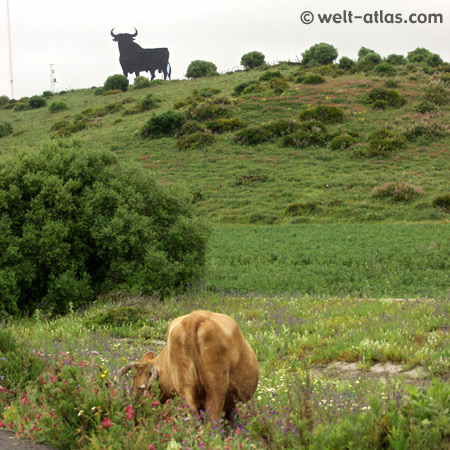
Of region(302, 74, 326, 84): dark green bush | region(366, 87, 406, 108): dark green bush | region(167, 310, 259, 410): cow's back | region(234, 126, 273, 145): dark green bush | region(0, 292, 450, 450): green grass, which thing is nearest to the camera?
region(0, 292, 450, 450): green grass

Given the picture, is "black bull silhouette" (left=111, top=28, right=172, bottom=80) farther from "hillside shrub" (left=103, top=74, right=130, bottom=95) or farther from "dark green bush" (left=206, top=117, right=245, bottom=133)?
"dark green bush" (left=206, top=117, right=245, bottom=133)

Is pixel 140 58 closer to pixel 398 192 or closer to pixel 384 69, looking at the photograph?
pixel 384 69

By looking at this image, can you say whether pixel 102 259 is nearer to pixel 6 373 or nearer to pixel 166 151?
pixel 6 373

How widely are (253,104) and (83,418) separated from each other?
1901 inches

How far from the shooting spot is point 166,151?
44.2 metres

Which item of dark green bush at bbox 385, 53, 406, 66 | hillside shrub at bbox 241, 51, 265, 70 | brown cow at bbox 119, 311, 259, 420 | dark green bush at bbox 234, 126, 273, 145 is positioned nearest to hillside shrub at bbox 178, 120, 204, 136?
dark green bush at bbox 234, 126, 273, 145

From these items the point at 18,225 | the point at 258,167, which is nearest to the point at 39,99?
the point at 258,167

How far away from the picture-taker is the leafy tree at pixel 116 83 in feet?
253

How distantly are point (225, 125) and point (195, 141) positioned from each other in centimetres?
348

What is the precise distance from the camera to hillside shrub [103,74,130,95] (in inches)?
3031

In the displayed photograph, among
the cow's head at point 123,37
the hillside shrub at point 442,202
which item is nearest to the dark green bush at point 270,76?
the cow's head at point 123,37

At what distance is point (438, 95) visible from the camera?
50219mm

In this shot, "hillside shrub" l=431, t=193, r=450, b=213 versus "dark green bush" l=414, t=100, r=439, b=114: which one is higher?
"dark green bush" l=414, t=100, r=439, b=114

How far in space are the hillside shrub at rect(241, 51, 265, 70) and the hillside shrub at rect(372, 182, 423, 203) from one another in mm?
55680
